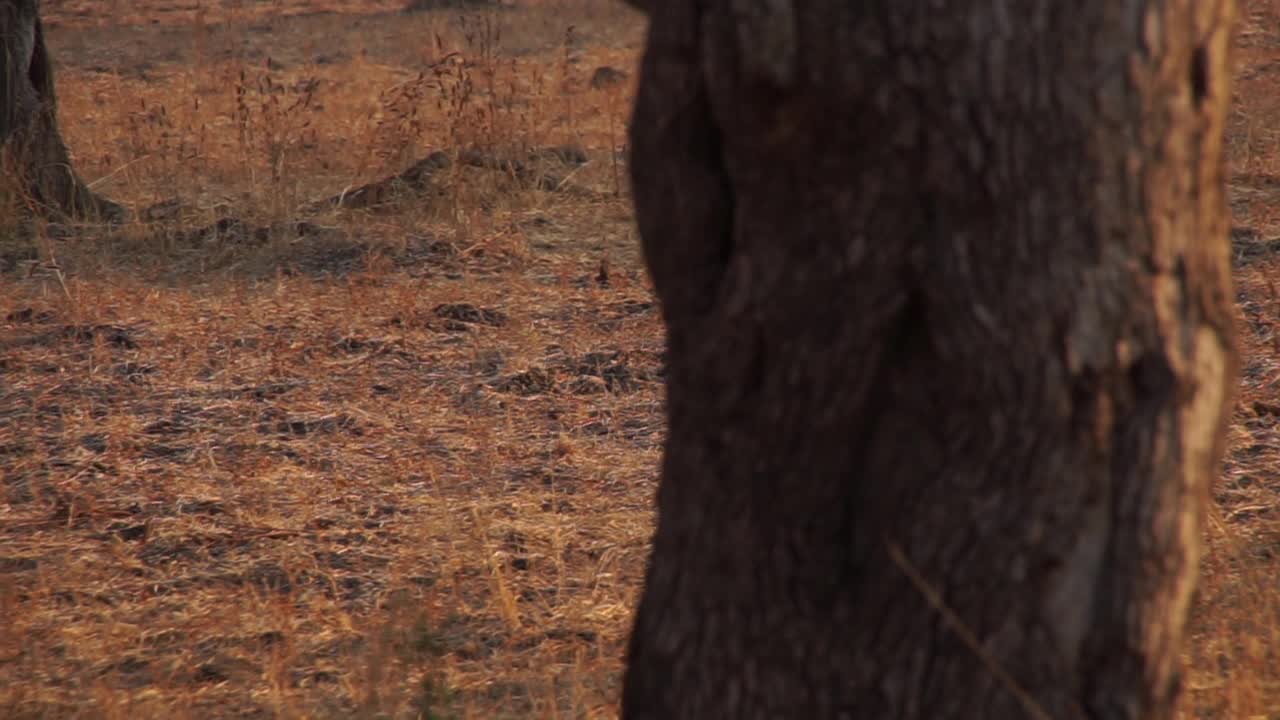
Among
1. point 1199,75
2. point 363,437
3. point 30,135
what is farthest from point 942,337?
point 30,135

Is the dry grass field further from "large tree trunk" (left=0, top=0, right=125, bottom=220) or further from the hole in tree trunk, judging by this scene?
the hole in tree trunk

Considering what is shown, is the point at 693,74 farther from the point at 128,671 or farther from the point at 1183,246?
the point at 128,671

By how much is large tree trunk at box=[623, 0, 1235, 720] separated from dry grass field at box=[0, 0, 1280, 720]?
3.28 ft

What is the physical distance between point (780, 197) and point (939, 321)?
10.5 inches

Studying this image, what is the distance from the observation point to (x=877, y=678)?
6.89ft

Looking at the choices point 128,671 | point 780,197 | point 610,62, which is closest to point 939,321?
point 780,197

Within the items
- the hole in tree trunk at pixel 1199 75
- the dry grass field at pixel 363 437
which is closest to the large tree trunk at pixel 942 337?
the hole in tree trunk at pixel 1199 75

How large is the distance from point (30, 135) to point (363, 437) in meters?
3.62

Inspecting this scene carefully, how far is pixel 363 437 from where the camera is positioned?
4.77 metres

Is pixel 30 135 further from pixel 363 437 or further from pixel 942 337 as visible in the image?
pixel 942 337

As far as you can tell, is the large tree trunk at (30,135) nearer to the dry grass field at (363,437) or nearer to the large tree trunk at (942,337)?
the dry grass field at (363,437)

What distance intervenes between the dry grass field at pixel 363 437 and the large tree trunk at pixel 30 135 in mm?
292

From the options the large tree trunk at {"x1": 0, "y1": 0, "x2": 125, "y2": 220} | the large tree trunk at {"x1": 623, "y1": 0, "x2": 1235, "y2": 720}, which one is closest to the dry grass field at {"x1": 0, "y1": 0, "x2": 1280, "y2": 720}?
the large tree trunk at {"x1": 0, "y1": 0, "x2": 125, "y2": 220}

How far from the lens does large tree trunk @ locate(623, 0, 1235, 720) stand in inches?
74.9
